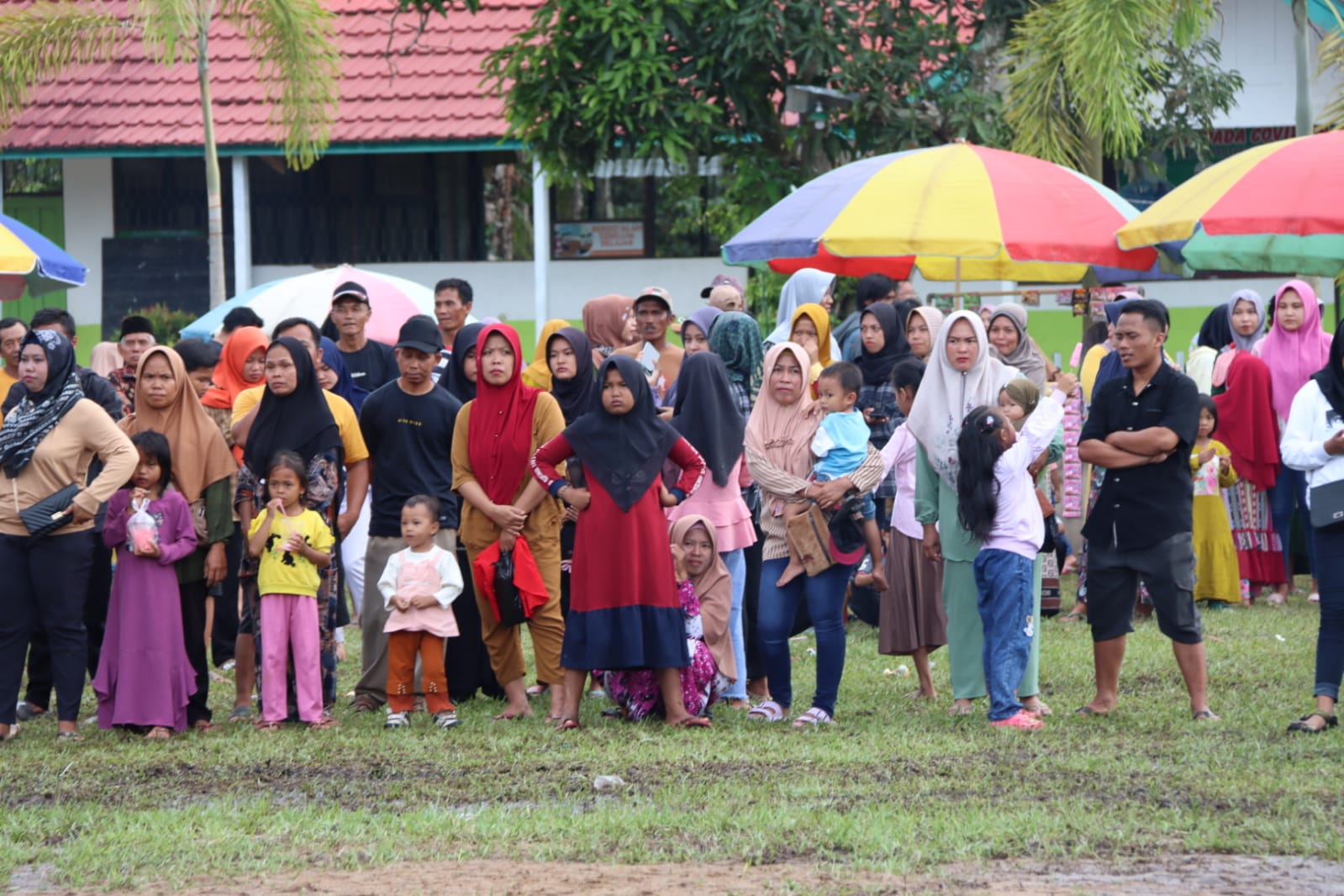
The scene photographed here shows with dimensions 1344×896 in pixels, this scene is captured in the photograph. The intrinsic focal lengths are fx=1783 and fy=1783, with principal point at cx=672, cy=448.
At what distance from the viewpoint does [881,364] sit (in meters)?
10.2

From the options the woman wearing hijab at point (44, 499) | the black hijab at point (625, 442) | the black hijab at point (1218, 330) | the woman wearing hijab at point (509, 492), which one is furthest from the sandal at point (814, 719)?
the black hijab at point (1218, 330)

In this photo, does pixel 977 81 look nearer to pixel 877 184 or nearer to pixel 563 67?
pixel 563 67

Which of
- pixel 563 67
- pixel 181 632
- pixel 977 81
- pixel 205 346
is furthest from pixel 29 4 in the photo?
pixel 181 632

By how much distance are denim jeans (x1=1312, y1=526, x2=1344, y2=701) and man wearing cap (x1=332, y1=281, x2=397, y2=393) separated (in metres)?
→ 5.11

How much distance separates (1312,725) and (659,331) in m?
3.81

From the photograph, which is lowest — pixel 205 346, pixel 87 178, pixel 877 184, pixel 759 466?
pixel 759 466

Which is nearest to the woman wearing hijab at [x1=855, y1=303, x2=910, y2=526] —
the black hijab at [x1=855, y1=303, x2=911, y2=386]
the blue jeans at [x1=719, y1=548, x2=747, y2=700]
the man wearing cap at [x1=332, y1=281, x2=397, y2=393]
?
the black hijab at [x1=855, y1=303, x2=911, y2=386]

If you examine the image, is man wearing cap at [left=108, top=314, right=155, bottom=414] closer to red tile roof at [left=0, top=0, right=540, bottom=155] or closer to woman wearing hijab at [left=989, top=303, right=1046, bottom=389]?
woman wearing hijab at [left=989, top=303, right=1046, bottom=389]

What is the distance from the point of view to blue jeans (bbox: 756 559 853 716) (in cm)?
808

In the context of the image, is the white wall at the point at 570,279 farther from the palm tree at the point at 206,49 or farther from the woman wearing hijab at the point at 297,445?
the woman wearing hijab at the point at 297,445

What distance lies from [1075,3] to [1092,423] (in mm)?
9186

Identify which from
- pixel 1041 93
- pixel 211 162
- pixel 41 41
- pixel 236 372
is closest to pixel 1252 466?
pixel 1041 93

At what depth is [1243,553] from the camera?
40.2 feet

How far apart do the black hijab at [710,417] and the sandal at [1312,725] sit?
274 cm
